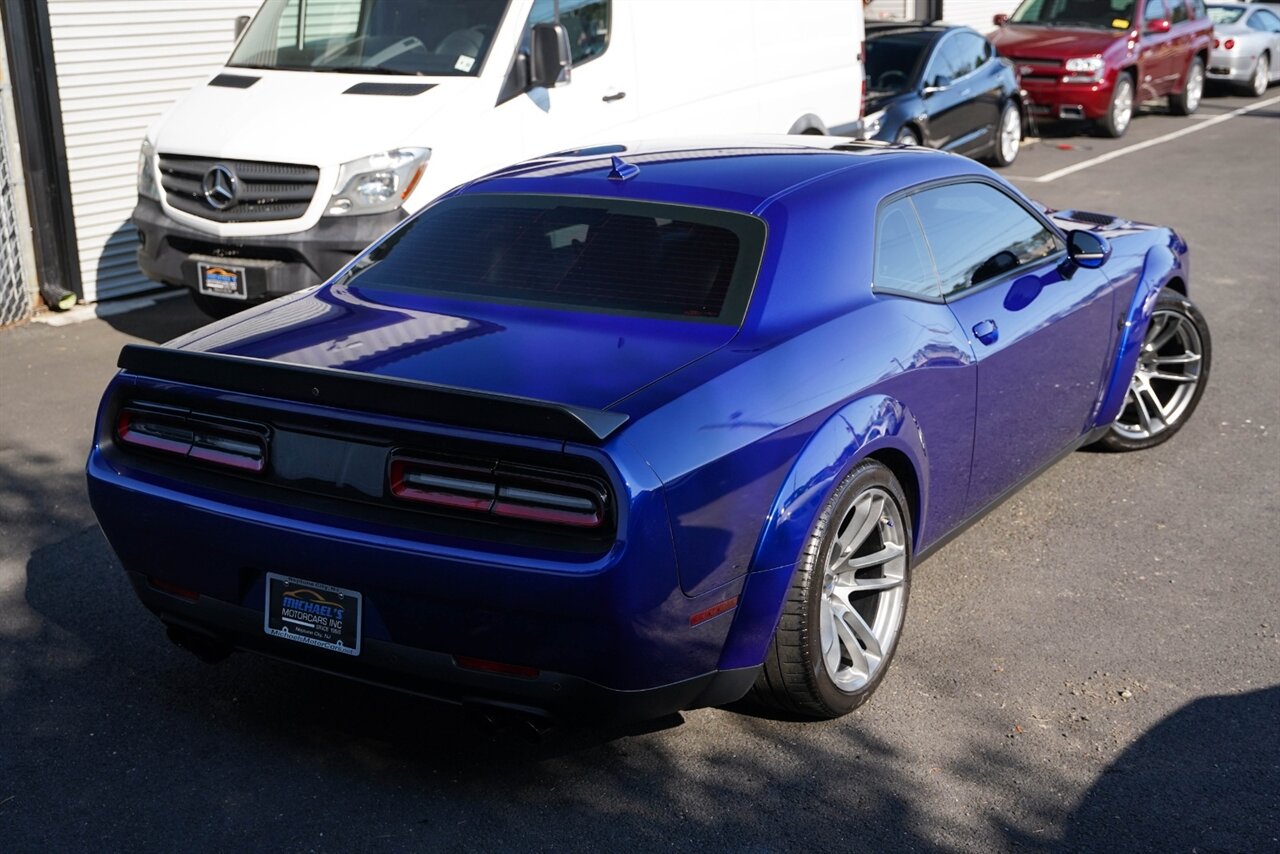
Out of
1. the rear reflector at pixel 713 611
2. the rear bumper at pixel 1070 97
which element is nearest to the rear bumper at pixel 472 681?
the rear reflector at pixel 713 611

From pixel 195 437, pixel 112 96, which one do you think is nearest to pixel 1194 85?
pixel 112 96

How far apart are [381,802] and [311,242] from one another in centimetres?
465

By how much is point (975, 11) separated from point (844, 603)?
68.2 feet

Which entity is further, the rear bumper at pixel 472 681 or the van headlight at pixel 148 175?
the van headlight at pixel 148 175

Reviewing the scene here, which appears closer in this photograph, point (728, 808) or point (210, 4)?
point (728, 808)

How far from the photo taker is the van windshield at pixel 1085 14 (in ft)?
59.7

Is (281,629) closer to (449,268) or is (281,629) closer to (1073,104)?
(449,268)

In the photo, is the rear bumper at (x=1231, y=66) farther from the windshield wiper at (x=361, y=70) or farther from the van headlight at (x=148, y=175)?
the van headlight at (x=148, y=175)

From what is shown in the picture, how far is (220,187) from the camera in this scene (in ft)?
26.5

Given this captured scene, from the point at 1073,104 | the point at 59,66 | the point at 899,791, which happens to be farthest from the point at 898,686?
the point at 1073,104

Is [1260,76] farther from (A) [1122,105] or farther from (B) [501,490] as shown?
(B) [501,490]

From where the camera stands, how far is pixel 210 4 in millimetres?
10688

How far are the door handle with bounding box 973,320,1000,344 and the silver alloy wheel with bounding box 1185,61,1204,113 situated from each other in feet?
55.9

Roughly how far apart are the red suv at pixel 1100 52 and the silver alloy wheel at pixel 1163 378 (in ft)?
37.5
